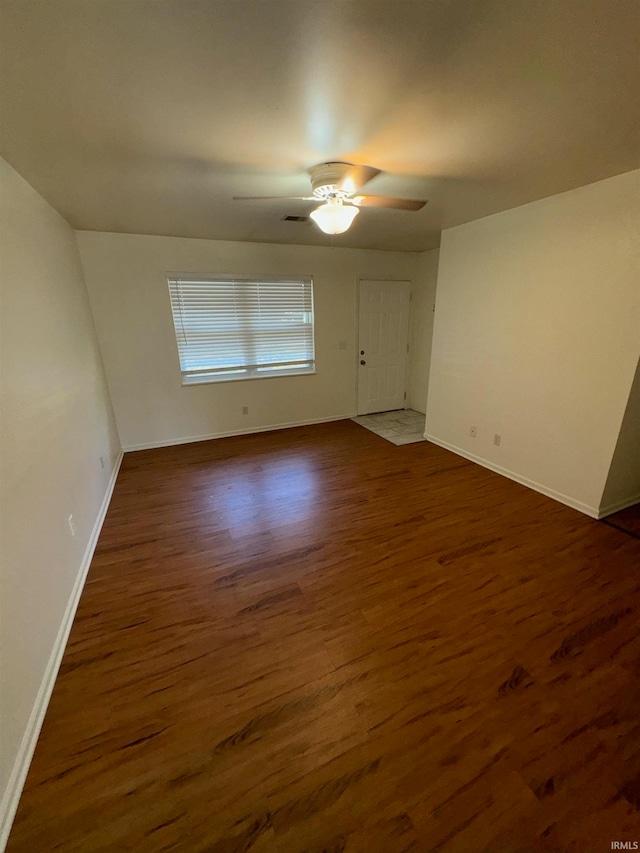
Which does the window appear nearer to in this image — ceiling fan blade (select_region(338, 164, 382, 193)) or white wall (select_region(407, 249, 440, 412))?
white wall (select_region(407, 249, 440, 412))

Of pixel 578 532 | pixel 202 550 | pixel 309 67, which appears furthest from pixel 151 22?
pixel 578 532

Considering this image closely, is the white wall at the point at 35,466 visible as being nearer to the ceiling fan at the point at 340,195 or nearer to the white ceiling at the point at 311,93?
the white ceiling at the point at 311,93

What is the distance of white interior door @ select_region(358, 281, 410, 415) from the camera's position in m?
4.89

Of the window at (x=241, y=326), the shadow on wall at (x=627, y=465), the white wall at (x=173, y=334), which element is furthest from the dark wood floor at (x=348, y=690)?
the window at (x=241, y=326)

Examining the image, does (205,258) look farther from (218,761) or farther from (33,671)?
(218,761)

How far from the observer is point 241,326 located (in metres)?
4.27

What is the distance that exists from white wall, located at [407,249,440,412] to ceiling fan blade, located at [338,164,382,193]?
2986mm

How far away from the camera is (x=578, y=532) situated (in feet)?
8.09

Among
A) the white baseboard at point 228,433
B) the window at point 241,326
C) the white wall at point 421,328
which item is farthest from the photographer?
the white wall at point 421,328

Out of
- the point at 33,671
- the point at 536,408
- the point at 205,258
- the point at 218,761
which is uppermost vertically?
the point at 205,258

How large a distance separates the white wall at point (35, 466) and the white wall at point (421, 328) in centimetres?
428

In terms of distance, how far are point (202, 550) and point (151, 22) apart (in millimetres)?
2517

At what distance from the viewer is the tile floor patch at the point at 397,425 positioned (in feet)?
14.3

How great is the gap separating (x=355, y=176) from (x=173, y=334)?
278cm
